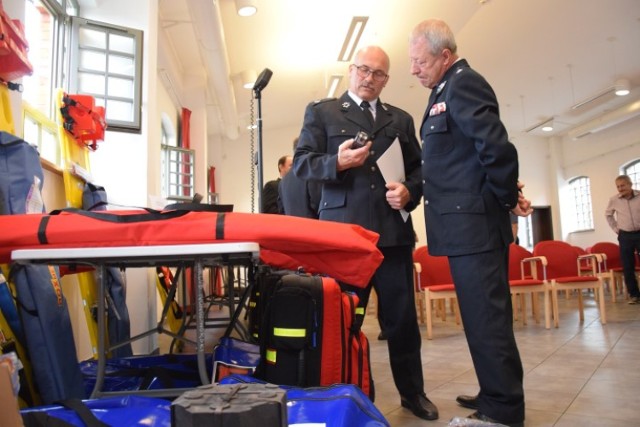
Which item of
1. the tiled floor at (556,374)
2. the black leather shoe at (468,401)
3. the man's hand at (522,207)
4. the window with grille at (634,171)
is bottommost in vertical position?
the tiled floor at (556,374)

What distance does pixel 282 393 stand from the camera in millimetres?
837

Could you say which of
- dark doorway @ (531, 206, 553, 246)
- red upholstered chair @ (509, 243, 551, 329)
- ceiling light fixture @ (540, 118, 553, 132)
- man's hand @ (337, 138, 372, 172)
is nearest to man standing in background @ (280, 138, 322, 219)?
man's hand @ (337, 138, 372, 172)

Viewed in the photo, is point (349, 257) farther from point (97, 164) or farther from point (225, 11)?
point (225, 11)

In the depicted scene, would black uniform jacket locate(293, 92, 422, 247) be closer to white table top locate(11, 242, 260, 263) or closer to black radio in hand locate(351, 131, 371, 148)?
black radio in hand locate(351, 131, 371, 148)

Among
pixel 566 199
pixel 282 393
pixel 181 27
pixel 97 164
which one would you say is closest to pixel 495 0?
pixel 181 27

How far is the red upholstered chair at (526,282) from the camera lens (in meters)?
4.12

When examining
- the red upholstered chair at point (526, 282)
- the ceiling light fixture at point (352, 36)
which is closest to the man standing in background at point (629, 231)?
the red upholstered chair at point (526, 282)

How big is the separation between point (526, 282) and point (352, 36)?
11.9 ft

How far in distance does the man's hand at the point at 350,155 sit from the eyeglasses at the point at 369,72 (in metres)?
0.33

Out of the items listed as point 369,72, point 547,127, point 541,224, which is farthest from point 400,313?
point 541,224

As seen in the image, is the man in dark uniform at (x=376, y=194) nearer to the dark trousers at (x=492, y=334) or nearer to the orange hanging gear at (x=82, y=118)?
the dark trousers at (x=492, y=334)

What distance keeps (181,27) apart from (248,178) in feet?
17.7

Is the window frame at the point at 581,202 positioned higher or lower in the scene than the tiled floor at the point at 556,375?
higher

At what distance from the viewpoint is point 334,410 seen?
44.3 inches
